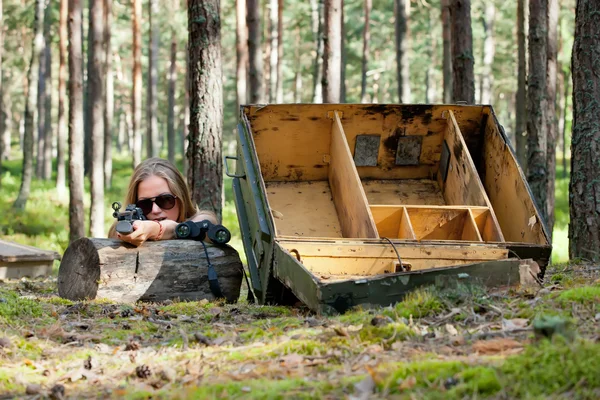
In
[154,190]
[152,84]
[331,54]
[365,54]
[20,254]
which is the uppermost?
[365,54]

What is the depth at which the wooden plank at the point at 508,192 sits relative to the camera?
648cm

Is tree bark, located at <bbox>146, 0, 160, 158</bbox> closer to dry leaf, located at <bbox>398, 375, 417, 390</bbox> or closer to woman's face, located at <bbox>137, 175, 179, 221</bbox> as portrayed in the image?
woman's face, located at <bbox>137, 175, 179, 221</bbox>

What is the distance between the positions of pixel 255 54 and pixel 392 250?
12.9 meters

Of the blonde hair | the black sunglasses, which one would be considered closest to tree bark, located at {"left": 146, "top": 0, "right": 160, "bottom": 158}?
the blonde hair

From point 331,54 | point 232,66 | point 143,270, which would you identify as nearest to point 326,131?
point 143,270

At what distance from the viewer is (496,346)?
143 inches

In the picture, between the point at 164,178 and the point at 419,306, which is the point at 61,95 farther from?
the point at 419,306

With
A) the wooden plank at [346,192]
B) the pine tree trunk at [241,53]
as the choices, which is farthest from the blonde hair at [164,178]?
the pine tree trunk at [241,53]

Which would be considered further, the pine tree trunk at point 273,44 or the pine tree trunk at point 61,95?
the pine tree trunk at point 273,44

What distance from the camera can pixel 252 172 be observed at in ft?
22.6

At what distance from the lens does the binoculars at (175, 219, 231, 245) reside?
6.80 meters

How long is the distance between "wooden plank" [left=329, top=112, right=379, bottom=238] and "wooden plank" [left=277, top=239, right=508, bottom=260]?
220mm

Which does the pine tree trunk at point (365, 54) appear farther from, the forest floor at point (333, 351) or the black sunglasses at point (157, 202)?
the forest floor at point (333, 351)

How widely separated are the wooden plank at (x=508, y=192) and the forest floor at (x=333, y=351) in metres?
1.16
